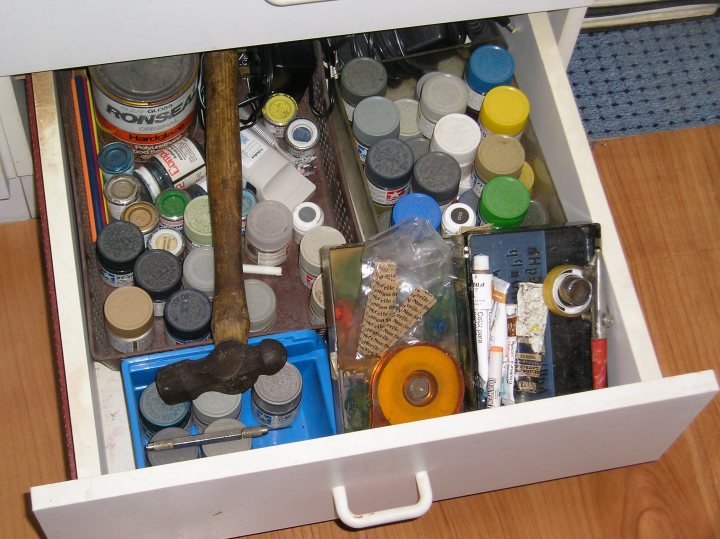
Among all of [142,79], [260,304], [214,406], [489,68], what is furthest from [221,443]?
[489,68]

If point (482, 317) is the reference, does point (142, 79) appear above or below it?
above

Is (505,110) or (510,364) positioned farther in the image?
(505,110)

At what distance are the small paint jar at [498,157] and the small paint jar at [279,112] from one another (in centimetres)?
21

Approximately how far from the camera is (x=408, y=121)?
1018mm

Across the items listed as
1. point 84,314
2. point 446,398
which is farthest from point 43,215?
point 446,398

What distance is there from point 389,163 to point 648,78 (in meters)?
0.50

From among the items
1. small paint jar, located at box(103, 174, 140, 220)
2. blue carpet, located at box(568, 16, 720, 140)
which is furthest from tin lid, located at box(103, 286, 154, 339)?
blue carpet, located at box(568, 16, 720, 140)

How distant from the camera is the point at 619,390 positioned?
0.71m

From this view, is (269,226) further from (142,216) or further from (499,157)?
(499,157)

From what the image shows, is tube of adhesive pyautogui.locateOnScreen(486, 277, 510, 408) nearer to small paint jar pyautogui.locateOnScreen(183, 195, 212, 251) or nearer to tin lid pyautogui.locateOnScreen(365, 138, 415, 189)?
tin lid pyautogui.locateOnScreen(365, 138, 415, 189)

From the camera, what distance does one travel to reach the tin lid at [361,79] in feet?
3.16

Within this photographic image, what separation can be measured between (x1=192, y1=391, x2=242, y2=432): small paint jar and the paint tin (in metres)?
0.28

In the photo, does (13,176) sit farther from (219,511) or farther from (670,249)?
(670,249)

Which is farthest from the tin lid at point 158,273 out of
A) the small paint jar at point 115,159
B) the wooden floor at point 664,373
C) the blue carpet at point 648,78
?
the blue carpet at point 648,78
